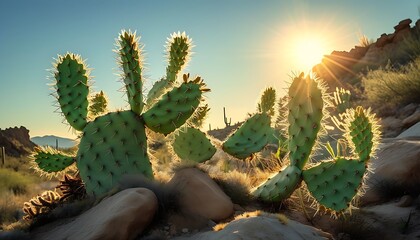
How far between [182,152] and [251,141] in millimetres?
1153

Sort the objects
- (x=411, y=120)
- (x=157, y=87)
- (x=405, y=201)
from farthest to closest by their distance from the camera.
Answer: (x=411, y=120) → (x=157, y=87) → (x=405, y=201)

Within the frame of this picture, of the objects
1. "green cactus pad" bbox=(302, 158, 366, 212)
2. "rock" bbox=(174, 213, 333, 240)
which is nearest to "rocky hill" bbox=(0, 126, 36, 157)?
"green cactus pad" bbox=(302, 158, 366, 212)

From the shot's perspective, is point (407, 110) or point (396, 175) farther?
point (407, 110)

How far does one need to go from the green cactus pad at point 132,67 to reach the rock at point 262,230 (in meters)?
2.08

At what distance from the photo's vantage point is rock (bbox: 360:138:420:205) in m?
6.48

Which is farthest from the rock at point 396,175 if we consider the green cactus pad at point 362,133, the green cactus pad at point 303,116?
the green cactus pad at point 303,116

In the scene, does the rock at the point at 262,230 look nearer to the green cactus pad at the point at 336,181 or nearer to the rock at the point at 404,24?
the green cactus pad at the point at 336,181

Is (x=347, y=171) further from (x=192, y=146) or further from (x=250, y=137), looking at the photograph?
(x=192, y=146)

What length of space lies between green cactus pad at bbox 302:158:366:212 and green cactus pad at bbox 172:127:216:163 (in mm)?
2116

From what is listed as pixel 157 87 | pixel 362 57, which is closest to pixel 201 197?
pixel 157 87

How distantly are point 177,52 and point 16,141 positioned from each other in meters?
30.3

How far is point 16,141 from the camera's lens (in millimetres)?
33938

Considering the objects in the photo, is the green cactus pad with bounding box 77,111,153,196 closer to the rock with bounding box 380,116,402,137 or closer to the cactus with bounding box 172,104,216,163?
the cactus with bounding box 172,104,216,163

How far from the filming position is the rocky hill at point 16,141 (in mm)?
31453
